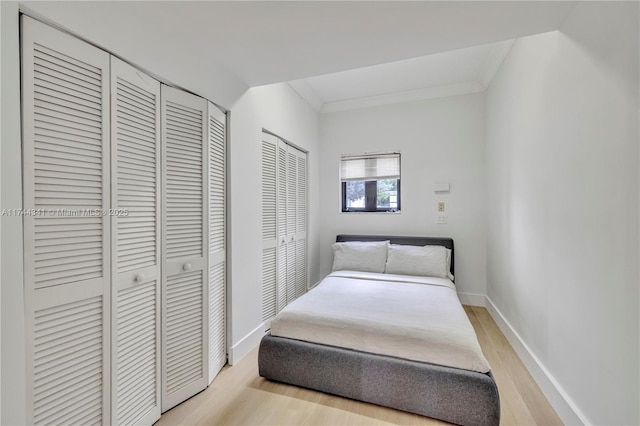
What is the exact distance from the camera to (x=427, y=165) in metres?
3.56

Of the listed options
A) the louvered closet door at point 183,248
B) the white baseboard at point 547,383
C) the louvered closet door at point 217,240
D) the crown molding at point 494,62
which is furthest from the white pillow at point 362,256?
the crown molding at point 494,62

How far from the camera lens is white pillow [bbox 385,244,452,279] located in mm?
3072

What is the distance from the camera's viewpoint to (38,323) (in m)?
1.08

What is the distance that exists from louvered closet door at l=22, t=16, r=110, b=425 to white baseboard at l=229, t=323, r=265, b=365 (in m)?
0.95

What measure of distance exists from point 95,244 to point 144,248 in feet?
0.87

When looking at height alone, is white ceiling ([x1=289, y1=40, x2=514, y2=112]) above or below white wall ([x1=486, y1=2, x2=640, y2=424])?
above

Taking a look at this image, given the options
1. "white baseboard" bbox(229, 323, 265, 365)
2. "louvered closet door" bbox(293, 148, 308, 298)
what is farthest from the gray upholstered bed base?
"louvered closet door" bbox(293, 148, 308, 298)

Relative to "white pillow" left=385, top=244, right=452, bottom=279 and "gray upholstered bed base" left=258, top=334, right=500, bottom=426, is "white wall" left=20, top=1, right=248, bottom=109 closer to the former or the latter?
"gray upholstered bed base" left=258, top=334, right=500, bottom=426

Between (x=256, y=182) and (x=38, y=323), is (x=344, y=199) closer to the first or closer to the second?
(x=256, y=182)

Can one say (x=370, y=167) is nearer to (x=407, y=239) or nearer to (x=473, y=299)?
(x=407, y=239)

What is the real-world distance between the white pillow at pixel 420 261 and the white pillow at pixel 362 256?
4.2 inches

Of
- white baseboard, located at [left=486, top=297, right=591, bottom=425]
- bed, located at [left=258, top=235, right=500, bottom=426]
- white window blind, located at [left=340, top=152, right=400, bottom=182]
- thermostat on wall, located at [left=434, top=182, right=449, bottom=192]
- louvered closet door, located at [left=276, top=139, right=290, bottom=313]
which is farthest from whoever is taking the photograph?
white window blind, located at [left=340, top=152, right=400, bottom=182]

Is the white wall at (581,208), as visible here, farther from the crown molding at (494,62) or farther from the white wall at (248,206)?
the white wall at (248,206)

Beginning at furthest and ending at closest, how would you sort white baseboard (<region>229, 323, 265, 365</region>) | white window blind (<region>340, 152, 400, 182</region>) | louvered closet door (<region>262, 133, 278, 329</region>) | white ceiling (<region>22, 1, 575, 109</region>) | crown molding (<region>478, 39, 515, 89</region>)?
white window blind (<region>340, 152, 400, 182</region>)
louvered closet door (<region>262, 133, 278, 329</region>)
crown molding (<region>478, 39, 515, 89</region>)
white baseboard (<region>229, 323, 265, 365</region>)
white ceiling (<region>22, 1, 575, 109</region>)
